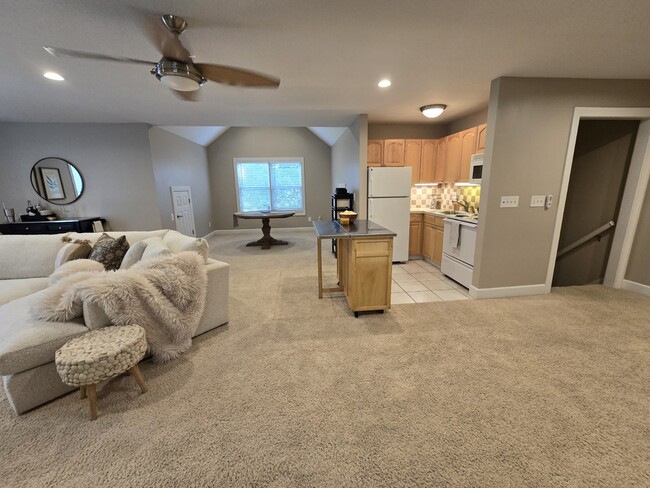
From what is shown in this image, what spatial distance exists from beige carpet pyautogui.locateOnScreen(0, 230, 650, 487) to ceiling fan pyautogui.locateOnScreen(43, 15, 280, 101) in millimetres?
2059

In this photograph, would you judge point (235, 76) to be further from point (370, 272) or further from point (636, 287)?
point (636, 287)

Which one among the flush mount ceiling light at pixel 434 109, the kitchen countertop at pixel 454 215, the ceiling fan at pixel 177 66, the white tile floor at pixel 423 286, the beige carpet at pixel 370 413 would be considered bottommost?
the beige carpet at pixel 370 413

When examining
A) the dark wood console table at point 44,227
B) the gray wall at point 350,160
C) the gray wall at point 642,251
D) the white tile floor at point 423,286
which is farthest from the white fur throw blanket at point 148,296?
the gray wall at point 642,251

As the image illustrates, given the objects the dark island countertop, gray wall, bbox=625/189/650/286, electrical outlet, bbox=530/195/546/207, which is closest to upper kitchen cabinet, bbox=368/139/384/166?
the dark island countertop

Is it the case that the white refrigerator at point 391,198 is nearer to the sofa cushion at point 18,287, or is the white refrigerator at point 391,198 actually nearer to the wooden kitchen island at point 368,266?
the wooden kitchen island at point 368,266

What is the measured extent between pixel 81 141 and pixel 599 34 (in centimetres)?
663

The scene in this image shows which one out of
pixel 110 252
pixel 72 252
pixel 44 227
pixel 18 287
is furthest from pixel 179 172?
pixel 18 287

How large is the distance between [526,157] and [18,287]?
5.20 m

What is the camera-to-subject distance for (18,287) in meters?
2.39

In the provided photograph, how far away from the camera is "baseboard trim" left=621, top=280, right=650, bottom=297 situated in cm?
305

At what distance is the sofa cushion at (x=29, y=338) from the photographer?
1504 mm

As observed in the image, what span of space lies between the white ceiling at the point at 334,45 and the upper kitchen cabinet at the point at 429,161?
117cm

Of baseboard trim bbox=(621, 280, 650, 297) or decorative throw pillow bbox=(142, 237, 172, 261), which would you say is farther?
baseboard trim bbox=(621, 280, 650, 297)

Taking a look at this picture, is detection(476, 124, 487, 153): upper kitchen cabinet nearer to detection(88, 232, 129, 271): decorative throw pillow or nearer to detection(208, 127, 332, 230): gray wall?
detection(88, 232, 129, 271): decorative throw pillow
